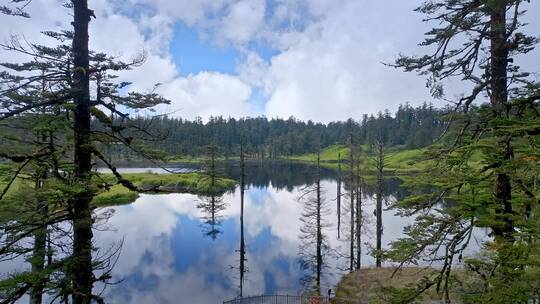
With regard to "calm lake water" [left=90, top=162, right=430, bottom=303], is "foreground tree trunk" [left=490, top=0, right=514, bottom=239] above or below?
above

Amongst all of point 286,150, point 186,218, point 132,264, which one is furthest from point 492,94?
point 286,150

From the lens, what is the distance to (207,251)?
1467 inches

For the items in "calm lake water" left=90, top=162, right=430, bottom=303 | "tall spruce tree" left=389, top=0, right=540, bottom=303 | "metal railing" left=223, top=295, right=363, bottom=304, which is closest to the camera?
"tall spruce tree" left=389, top=0, right=540, bottom=303

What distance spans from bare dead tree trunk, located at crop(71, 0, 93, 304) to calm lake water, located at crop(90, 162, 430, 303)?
955 centimetres

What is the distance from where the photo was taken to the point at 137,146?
7582 mm

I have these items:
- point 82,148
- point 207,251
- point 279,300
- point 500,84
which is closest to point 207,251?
point 207,251

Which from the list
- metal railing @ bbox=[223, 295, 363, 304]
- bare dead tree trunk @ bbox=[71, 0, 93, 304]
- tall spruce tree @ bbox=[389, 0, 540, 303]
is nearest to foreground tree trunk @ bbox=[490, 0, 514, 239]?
tall spruce tree @ bbox=[389, 0, 540, 303]

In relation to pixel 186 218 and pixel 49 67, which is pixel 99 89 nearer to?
pixel 49 67

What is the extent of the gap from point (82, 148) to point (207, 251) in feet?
105

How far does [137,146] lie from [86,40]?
241 cm

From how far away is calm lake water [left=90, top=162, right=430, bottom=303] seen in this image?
2833 cm

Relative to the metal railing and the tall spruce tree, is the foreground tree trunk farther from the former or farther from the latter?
the metal railing

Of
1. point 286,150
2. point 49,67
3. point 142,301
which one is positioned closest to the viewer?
point 49,67

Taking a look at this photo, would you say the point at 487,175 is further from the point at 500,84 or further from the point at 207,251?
the point at 207,251
